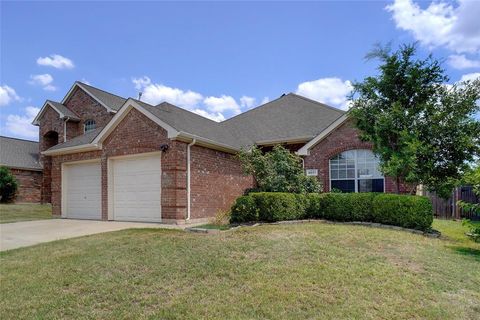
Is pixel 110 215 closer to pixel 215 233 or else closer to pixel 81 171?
pixel 81 171

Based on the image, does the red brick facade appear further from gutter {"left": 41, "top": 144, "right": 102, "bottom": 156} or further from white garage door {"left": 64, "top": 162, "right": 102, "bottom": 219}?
white garage door {"left": 64, "top": 162, "right": 102, "bottom": 219}

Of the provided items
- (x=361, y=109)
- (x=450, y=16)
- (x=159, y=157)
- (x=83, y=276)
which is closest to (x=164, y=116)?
(x=159, y=157)

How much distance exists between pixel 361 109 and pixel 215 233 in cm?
664

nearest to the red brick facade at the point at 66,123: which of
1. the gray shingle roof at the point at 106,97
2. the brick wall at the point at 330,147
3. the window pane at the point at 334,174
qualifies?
the gray shingle roof at the point at 106,97

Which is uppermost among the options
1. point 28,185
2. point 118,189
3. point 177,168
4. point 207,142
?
point 207,142

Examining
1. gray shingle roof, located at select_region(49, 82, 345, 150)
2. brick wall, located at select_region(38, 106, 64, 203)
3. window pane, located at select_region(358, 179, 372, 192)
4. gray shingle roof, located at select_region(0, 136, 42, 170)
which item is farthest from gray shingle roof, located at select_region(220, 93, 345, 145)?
gray shingle roof, located at select_region(0, 136, 42, 170)

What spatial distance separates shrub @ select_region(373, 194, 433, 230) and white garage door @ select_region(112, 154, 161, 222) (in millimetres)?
7939

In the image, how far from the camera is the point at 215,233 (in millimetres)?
8719

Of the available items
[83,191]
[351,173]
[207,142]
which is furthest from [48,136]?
[351,173]

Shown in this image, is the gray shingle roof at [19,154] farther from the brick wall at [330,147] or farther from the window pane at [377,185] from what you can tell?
the window pane at [377,185]

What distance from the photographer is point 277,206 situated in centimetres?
1058

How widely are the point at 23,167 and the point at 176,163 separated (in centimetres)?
1884

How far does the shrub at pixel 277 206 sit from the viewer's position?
10.6m

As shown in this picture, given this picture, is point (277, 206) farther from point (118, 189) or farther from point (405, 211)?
point (118, 189)
